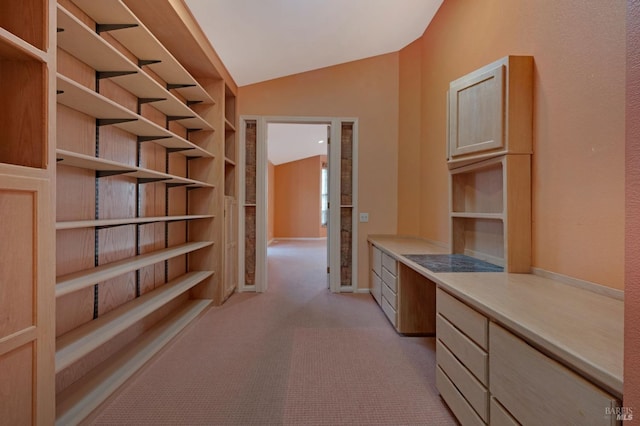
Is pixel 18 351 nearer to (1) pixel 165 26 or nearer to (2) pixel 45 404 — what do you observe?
Result: (2) pixel 45 404

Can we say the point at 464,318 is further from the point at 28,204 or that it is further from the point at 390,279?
the point at 28,204

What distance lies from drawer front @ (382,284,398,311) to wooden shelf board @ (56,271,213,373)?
1.96 metres

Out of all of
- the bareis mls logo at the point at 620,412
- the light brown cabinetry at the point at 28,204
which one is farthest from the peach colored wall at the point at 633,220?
the light brown cabinetry at the point at 28,204

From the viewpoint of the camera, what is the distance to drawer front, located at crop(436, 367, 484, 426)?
4.30 feet

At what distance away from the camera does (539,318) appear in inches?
40.3

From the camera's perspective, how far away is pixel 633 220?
0.65m

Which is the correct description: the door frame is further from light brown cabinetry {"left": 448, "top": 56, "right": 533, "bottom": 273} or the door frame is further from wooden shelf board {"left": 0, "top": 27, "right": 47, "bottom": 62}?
wooden shelf board {"left": 0, "top": 27, "right": 47, "bottom": 62}

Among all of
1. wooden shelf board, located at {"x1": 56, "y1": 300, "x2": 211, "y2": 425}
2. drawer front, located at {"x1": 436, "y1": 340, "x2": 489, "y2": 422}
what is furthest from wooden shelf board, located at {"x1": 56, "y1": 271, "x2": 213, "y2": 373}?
drawer front, located at {"x1": 436, "y1": 340, "x2": 489, "y2": 422}

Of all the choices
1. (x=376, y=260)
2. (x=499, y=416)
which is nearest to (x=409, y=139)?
(x=376, y=260)

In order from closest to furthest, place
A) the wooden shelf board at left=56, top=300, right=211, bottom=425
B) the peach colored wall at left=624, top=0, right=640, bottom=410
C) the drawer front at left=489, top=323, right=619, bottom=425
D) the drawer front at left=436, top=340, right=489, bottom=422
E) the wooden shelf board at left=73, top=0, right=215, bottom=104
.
Answer: the peach colored wall at left=624, top=0, right=640, bottom=410 < the drawer front at left=489, top=323, right=619, bottom=425 < the drawer front at left=436, top=340, right=489, bottom=422 < the wooden shelf board at left=56, top=300, right=211, bottom=425 < the wooden shelf board at left=73, top=0, right=215, bottom=104

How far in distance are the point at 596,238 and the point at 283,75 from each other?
353 cm

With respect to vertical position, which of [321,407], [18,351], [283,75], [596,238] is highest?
[283,75]

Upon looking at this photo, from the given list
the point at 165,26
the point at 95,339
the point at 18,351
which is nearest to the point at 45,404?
the point at 18,351

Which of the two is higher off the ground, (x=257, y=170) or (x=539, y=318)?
(x=257, y=170)
